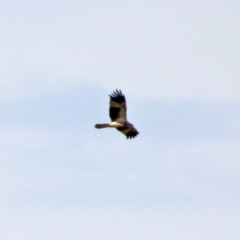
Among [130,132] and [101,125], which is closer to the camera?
[101,125]

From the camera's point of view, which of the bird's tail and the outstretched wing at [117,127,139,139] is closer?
the bird's tail

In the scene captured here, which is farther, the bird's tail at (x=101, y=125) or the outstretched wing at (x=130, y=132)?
the outstretched wing at (x=130, y=132)

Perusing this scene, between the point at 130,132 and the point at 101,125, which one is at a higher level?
the point at 130,132

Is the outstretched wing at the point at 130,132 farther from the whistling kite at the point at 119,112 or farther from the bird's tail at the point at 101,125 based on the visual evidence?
the bird's tail at the point at 101,125

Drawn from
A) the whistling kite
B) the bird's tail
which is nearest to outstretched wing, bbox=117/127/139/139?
the whistling kite

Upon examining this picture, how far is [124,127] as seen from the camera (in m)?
50.9

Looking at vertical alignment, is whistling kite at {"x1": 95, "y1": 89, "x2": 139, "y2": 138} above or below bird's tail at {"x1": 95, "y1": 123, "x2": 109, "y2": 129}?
above

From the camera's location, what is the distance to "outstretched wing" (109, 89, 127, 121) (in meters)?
50.4

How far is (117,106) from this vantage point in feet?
166

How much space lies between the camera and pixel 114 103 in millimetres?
50688

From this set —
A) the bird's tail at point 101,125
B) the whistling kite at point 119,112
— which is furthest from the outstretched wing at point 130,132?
the bird's tail at point 101,125

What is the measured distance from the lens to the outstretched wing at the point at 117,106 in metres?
50.4

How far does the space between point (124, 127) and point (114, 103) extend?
5.99 feet

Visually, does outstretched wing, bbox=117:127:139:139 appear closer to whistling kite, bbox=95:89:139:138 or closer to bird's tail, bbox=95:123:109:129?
whistling kite, bbox=95:89:139:138
